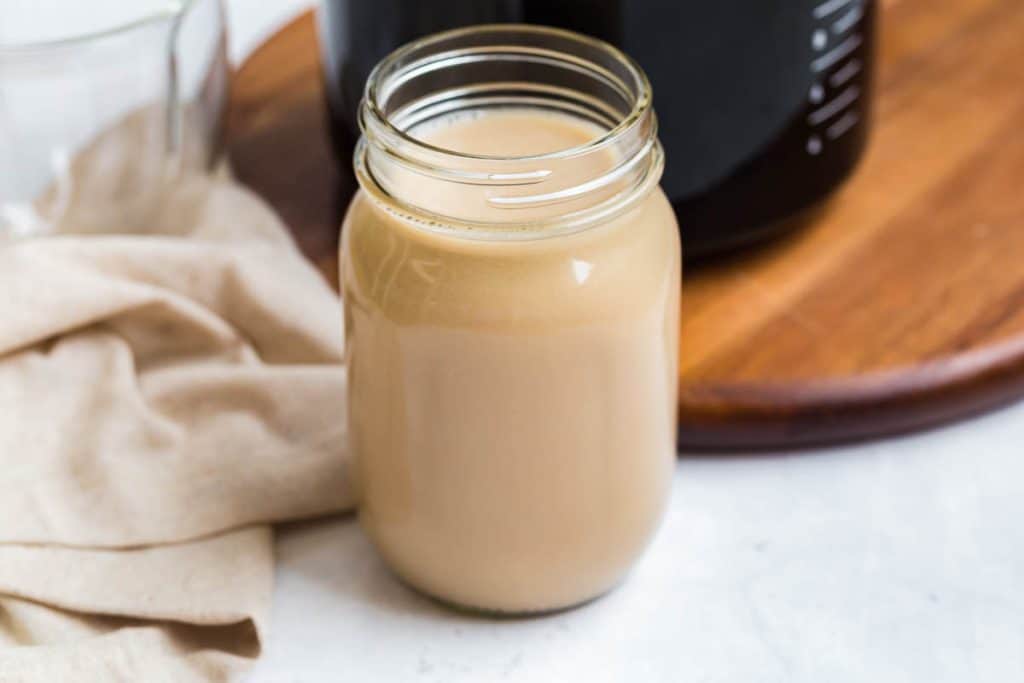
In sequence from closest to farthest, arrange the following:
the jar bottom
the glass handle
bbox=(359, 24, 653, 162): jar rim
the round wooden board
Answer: bbox=(359, 24, 653, 162): jar rim, the jar bottom, the round wooden board, the glass handle

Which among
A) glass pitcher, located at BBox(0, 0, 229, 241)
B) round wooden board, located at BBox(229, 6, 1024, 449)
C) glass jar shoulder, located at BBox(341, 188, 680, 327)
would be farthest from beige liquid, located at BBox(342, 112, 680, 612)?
glass pitcher, located at BBox(0, 0, 229, 241)

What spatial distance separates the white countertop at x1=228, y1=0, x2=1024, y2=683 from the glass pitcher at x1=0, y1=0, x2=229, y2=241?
320 mm

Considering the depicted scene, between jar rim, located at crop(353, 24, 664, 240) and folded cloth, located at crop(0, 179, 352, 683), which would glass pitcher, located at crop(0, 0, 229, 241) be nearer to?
folded cloth, located at crop(0, 179, 352, 683)

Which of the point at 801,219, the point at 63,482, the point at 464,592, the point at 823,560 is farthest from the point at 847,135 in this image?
the point at 63,482

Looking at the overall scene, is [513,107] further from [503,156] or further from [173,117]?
[173,117]

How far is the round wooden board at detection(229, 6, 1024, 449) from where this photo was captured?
2.61 feet

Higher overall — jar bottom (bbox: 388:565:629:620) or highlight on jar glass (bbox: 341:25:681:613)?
highlight on jar glass (bbox: 341:25:681:613)

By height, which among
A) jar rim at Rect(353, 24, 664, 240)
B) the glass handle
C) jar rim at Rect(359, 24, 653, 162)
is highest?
jar rim at Rect(359, 24, 653, 162)

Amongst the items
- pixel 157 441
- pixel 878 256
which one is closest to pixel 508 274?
pixel 157 441

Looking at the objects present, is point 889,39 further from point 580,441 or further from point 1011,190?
point 580,441

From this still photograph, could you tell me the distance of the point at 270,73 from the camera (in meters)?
1.12

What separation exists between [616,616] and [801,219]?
→ 372mm

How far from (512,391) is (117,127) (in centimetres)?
45

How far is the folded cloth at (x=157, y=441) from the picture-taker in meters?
0.68
